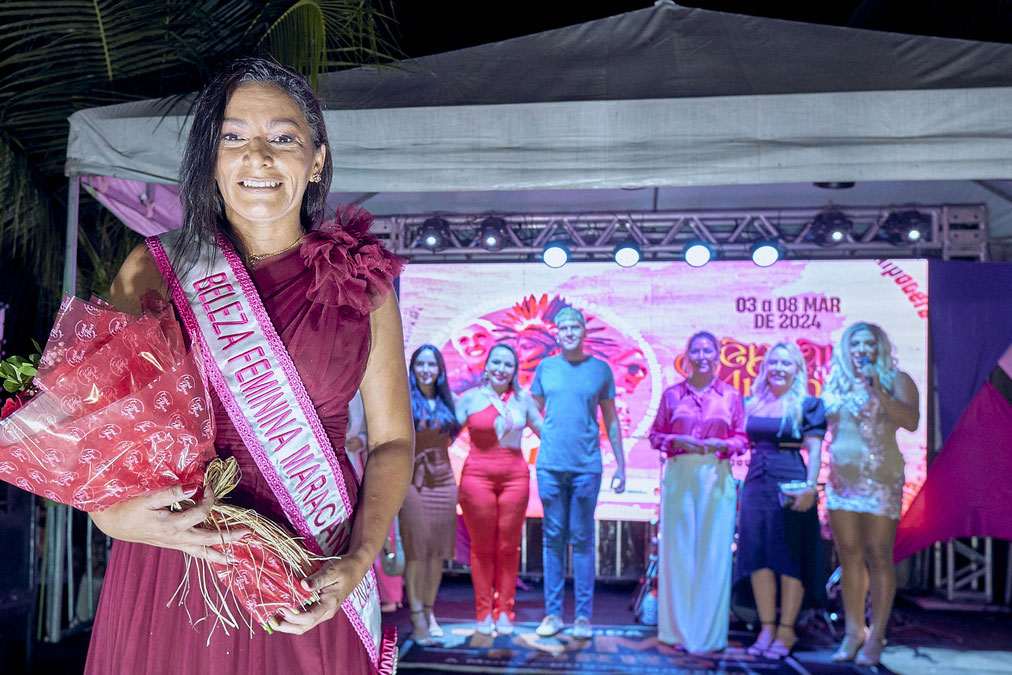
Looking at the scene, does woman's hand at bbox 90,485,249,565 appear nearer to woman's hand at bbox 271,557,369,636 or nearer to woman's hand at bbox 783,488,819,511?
woman's hand at bbox 271,557,369,636

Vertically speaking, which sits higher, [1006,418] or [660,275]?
[660,275]

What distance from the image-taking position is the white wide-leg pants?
500 cm

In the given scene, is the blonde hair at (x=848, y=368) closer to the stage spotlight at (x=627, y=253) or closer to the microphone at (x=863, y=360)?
the microphone at (x=863, y=360)

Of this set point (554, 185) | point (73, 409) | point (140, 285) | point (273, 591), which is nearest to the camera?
point (73, 409)

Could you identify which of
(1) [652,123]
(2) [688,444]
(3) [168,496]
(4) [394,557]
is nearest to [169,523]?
(3) [168,496]

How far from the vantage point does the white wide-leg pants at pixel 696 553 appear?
5.00 m

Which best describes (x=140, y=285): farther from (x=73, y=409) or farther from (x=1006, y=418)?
(x=1006, y=418)

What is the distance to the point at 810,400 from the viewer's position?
5305 millimetres

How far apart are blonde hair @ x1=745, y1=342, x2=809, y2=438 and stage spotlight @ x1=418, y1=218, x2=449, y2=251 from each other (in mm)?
2295

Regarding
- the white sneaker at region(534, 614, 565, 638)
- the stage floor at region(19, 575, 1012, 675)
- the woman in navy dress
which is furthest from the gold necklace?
the woman in navy dress

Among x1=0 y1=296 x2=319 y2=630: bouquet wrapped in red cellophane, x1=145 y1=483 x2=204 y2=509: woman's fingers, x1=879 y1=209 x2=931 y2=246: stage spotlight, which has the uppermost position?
x1=879 y1=209 x2=931 y2=246: stage spotlight

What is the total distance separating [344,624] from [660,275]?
481cm

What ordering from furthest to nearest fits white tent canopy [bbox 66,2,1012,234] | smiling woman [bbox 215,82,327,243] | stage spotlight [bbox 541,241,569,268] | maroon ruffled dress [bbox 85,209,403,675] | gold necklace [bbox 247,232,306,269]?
stage spotlight [bbox 541,241,569,268]
white tent canopy [bbox 66,2,1012,234]
gold necklace [bbox 247,232,306,269]
smiling woman [bbox 215,82,327,243]
maroon ruffled dress [bbox 85,209,403,675]

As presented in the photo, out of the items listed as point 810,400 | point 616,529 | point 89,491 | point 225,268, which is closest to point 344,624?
point 89,491
